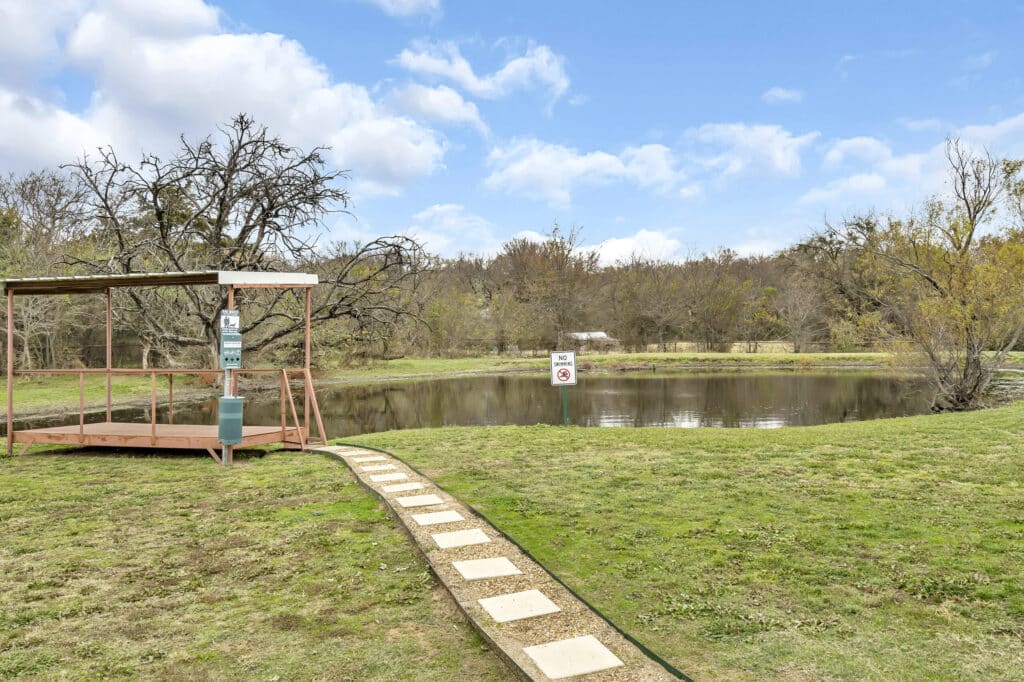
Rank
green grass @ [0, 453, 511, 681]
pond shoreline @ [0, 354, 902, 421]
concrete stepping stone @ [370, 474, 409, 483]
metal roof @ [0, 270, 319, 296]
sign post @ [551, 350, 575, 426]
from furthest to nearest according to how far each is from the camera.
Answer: pond shoreline @ [0, 354, 902, 421] → sign post @ [551, 350, 575, 426] → metal roof @ [0, 270, 319, 296] → concrete stepping stone @ [370, 474, 409, 483] → green grass @ [0, 453, 511, 681]

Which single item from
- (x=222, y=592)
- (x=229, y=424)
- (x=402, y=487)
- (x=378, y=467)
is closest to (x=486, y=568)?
(x=222, y=592)

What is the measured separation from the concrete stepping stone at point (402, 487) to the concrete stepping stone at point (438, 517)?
3.11ft

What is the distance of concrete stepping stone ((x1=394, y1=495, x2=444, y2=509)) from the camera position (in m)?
5.68

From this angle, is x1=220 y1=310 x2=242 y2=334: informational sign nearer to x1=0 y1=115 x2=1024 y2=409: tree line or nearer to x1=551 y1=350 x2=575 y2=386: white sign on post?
x1=0 y1=115 x2=1024 y2=409: tree line

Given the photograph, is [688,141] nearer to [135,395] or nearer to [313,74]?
[313,74]

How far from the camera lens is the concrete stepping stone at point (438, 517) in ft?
16.9

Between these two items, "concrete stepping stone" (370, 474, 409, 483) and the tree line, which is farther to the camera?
the tree line

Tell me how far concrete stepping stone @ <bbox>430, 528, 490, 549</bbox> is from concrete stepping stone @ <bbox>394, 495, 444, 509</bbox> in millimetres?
884

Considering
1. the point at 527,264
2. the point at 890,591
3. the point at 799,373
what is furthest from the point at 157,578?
the point at 527,264

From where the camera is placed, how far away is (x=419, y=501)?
19.0 feet

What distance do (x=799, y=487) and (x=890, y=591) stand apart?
2.66 m

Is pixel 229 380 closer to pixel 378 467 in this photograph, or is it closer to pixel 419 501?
pixel 378 467

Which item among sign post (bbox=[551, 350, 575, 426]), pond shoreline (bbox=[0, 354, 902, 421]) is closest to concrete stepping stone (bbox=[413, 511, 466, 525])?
sign post (bbox=[551, 350, 575, 426])

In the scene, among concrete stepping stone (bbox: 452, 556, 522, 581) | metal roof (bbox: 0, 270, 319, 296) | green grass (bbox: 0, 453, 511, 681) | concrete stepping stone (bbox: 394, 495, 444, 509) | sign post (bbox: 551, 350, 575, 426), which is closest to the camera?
green grass (bbox: 0, 453, 511, 681)
